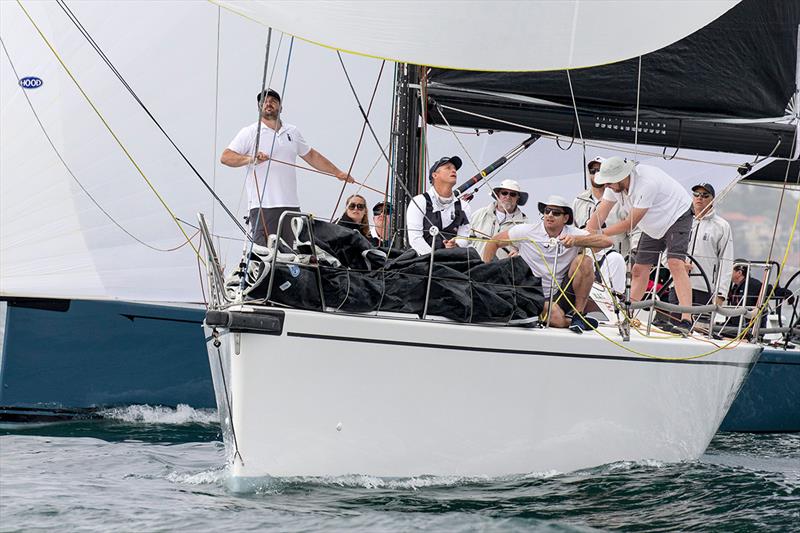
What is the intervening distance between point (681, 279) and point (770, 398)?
3.15 m

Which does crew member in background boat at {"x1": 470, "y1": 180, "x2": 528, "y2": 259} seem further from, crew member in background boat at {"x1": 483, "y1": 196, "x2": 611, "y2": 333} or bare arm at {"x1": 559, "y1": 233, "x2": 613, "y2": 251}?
bare arm at {"x1": 559, "y1": 233, "x2": 613, "y2": 251}

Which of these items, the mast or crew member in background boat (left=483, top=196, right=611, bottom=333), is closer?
crew member in background boat (left=483, top=196, right=611, bottom=333)

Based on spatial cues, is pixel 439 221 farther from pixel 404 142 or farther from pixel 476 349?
pixel 476 349

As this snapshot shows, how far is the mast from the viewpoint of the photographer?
702cm

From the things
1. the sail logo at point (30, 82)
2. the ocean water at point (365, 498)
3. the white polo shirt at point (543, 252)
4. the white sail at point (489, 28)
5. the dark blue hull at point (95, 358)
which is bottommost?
the ocean water at point (365, 498)

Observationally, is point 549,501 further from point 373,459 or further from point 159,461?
point 159,461

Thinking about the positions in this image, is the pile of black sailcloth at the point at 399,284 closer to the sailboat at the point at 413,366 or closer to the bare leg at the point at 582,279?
the sailboat at the point at 413,366

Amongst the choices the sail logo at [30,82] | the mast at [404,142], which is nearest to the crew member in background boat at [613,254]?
the mast at [404,142]

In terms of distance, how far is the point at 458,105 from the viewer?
7309 mm

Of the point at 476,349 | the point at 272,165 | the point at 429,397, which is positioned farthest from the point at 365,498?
the point at 272,165

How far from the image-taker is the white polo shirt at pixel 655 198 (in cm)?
698

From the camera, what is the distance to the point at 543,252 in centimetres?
644

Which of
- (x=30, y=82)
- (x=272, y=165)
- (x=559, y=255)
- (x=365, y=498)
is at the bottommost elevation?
(x=365, y=498)

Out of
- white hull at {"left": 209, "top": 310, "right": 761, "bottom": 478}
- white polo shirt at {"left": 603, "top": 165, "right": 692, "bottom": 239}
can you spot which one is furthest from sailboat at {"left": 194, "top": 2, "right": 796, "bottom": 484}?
white polo shirt at {"left": 603, "top": 165, "right": 692, "bottom": 239}
